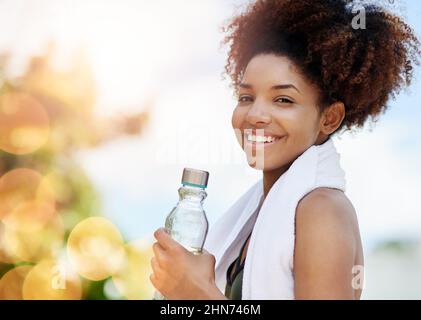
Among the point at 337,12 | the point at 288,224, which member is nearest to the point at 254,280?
the point at 288,224

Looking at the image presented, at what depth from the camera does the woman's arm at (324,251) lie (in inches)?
51.5

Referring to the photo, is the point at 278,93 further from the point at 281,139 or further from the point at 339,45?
the point at 339,45

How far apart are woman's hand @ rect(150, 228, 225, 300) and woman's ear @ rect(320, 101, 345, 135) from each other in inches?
20.6

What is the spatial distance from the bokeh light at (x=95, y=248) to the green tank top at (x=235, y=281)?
2148 millimetres

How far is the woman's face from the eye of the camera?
157cm

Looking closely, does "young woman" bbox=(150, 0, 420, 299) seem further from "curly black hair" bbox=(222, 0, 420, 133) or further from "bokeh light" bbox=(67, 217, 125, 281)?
"bokeh light" bbox=(67, 217, 125, 281)

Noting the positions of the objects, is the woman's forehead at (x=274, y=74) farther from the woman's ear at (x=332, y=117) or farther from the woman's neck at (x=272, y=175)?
the woman's neck at (x=272, y=175)

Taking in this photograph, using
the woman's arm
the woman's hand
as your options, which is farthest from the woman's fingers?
the woman's arm

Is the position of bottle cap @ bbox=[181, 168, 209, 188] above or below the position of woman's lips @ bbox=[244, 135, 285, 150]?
below

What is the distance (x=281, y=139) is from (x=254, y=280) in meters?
0.40

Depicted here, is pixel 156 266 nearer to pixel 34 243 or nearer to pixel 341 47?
pixel 341 47

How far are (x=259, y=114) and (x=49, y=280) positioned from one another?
2638 mm

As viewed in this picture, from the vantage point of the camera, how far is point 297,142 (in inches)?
63.2

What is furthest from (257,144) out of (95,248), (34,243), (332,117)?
(34,243)
